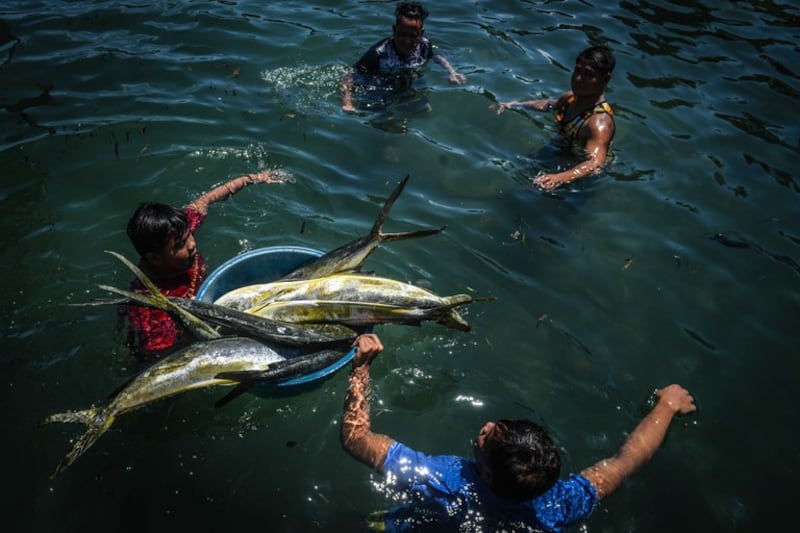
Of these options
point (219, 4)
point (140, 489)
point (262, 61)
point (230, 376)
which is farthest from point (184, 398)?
point (219, 4)

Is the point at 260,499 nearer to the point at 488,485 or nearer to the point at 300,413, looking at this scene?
the point at 300,413

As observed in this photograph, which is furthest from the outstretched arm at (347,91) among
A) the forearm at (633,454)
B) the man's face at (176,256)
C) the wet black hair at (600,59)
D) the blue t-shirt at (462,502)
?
the forearm at (633,454)

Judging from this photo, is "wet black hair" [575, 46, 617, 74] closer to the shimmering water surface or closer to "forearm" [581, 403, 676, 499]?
the shimmering water surface

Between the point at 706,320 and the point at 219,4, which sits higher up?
the point at 219,4

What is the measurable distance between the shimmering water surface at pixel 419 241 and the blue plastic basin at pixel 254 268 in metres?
0.97

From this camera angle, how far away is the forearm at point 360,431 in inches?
134

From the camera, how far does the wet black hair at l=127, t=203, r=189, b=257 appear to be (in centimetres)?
357

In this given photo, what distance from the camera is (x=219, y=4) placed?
9695 mm

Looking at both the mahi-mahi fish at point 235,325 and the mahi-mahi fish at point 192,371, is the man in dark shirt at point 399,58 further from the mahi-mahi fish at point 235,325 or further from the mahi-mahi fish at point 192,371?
the mahi-mahi fish at point 192,371

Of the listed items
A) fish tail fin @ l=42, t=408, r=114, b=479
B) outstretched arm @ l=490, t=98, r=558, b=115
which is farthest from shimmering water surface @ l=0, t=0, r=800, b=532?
fish tail fin @ l=42, t=408, r=114, b=479

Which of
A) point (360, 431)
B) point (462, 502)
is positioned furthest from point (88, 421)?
point (462, 502)

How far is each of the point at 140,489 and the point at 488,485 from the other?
2.42 m

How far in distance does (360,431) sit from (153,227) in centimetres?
203

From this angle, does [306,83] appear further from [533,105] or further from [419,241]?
[419,241]
